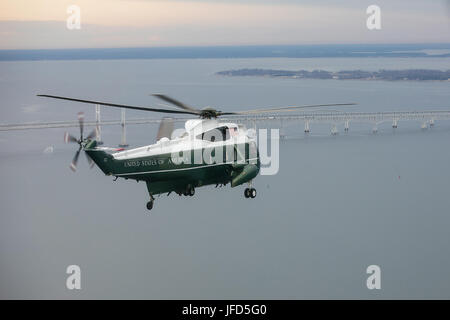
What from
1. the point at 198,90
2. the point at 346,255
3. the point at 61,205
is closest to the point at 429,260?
the point at 346,255

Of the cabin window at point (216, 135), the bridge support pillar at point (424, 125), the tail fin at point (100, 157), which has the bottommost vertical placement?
the tail fin at point (100, 157)

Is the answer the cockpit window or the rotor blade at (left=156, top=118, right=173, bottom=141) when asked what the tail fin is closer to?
the rotor blade at (left=156, top=118, right=173, bottom=141)

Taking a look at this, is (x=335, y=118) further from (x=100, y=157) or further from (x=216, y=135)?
(x=100, y=157)

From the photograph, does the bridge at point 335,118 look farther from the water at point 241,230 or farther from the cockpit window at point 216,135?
the cockpit window at point 216,135

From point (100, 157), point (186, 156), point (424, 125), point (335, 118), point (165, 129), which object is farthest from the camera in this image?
point (424, 125)

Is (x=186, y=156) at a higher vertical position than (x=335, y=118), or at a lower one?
lower

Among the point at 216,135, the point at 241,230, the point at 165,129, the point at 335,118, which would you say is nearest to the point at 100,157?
the point at 165,129

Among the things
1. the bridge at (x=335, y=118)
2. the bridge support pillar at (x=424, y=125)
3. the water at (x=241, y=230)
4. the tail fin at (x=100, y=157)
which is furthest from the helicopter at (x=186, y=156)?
the bridge support pillar at (x=424, y=125)

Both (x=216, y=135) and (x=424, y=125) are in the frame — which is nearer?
(x=216, y=135)
